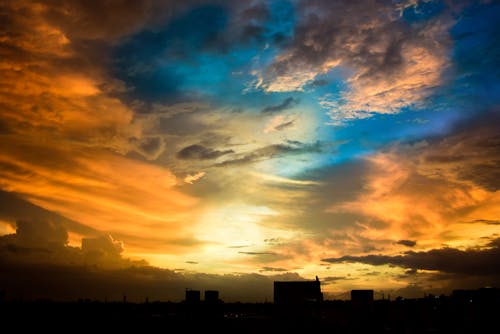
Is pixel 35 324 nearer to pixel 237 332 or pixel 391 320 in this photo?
pixel 237 332

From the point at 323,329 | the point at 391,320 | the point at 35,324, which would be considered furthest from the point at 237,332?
the point at 391,320

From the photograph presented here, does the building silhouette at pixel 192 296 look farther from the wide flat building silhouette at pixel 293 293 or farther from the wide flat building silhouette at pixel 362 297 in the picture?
the wide flat building silhouette at pixel 362 297

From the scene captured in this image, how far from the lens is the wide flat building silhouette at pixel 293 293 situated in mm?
50219

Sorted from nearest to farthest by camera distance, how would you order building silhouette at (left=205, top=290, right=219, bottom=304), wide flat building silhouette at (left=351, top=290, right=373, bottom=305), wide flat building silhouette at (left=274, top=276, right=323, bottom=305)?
building silhouette at (left=205, top=290, right=219, bottom=304)
wide flat building silhouette at (left=274, top=276, right=323, bottom=305)
wide flat building silhouette at (left=351, top=290, right=373, bottom=305)

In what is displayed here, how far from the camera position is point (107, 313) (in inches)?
2076

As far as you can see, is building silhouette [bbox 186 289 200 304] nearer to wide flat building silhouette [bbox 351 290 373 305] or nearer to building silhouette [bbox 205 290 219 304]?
building silhouette [bbox 205 290 219 304]

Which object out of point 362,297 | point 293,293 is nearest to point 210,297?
point 293,293

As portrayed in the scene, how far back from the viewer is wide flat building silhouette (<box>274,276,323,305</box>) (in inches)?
1977

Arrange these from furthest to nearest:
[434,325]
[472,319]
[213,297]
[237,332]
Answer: [434,325]
[472,319]
[237,332]
[213,297]

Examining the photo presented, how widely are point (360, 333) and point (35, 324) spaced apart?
3458cm

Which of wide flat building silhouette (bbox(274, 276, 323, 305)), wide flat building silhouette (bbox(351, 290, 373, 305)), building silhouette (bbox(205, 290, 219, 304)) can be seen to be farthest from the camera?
wide flat building silhouette (bbox(351, 290, 373, 305))

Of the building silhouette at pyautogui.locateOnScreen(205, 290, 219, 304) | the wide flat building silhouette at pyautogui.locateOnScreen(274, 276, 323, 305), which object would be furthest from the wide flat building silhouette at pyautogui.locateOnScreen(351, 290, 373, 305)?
the building silhouette at pyautogui.locateOnScreen(205, 290, 219, 304)

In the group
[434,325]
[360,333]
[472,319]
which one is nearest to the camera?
[360,333]

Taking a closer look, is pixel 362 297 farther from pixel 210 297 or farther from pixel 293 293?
pixel 210 297
